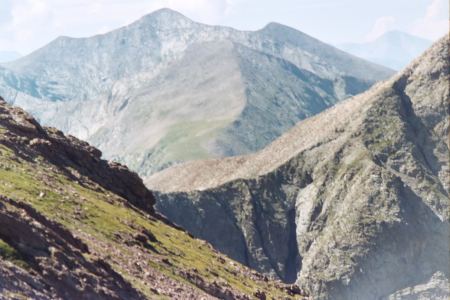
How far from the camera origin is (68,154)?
96.6 meters

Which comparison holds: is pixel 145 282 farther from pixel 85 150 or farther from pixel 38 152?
pixel 85 150

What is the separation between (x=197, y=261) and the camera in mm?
86875

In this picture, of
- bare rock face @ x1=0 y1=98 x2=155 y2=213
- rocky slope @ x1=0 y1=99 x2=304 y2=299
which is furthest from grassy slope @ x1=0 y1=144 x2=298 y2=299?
bare rock face @ x1=0 y1=98 x2=155 y2=213

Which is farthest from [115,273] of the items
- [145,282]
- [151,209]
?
[151,209]

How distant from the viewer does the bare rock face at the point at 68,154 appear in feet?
272

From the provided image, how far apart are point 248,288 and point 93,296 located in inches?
1653

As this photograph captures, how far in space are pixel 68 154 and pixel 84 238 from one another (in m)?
36.0

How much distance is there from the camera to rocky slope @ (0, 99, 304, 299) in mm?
46312

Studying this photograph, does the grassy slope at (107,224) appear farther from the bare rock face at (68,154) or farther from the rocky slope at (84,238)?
the bare rock face at (68,154)

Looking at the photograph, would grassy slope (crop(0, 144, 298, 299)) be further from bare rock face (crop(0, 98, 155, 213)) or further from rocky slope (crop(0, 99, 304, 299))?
bare rock face (crop(0, 98, 155, 213))

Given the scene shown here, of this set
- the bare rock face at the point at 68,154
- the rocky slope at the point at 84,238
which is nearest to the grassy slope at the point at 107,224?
the rocky slope at the point at 84,238

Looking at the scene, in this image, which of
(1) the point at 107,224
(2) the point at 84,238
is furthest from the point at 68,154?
(2) the point at 84,238

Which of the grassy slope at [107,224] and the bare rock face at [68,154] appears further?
the bare rock face at [68,154]

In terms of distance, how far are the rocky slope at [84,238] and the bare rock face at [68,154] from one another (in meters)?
0.18
